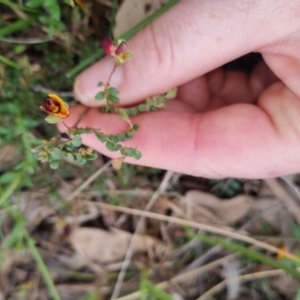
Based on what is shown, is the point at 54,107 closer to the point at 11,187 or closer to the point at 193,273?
the point at 11,187

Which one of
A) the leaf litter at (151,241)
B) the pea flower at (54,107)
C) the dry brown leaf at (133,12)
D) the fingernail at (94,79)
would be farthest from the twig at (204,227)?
the pea flower at (54,107)

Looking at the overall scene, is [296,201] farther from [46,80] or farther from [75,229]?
[46,80]

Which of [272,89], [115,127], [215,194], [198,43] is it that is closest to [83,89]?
[115,127]

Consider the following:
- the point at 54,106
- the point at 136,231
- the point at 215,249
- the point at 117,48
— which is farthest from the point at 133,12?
the point at 215,249

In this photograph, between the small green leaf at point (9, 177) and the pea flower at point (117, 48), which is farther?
the small green leaf at point (9, 177)

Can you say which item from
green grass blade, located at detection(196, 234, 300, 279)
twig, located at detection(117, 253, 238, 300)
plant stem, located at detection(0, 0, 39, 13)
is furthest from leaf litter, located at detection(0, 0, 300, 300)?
plant stem, located at detection(0, 0, 39, 13)

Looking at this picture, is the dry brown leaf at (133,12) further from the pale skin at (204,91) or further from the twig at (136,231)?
the twig at (136,231)
